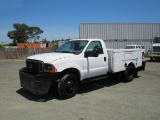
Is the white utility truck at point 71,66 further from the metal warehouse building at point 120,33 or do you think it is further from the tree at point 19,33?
the tree at point 19,33

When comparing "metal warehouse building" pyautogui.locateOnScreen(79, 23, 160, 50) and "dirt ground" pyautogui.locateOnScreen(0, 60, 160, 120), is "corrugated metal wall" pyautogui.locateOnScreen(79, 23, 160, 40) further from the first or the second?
"dirt ground" pyautogui.locateOnScreen(0, 60, 160, 120)

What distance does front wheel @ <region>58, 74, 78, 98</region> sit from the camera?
22.2ft

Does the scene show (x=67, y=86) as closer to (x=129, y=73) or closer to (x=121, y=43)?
(x=129, y=73)

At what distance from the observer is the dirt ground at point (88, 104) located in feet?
17.5

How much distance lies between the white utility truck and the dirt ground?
47cm

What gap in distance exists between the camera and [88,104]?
20.7 feet

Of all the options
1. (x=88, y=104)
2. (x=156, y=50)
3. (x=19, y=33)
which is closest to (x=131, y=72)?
(x=88, y=104)

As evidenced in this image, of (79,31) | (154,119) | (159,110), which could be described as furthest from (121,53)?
(79,31)

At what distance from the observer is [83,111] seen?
18.6ft

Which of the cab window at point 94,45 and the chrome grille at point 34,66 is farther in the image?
the cab window at point 94,45

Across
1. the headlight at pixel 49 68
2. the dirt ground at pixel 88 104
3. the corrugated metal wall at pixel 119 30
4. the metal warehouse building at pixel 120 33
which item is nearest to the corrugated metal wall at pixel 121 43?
the metal warehouse building at pixel 120 33

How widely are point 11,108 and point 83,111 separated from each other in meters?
2.10

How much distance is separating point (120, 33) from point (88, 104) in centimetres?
2789

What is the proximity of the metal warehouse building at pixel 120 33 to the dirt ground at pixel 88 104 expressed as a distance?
79.2 feet
